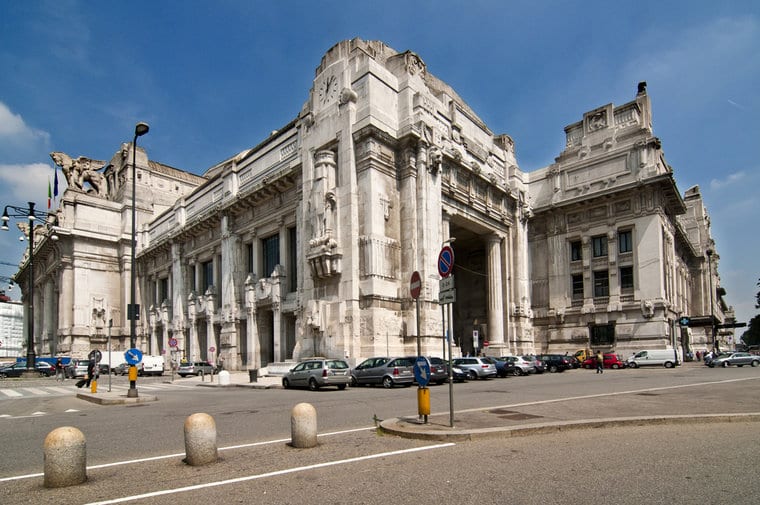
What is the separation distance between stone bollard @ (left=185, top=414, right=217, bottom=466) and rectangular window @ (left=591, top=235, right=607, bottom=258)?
158ft

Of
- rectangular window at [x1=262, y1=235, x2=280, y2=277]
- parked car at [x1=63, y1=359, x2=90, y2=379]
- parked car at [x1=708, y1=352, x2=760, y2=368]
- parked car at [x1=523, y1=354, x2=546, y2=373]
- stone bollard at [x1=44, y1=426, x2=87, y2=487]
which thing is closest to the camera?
stone bollard at [x1=44, y1=426, x2=87, y2=487]

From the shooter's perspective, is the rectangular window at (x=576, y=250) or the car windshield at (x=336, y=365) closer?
the car windshield at (x=336, y=365)

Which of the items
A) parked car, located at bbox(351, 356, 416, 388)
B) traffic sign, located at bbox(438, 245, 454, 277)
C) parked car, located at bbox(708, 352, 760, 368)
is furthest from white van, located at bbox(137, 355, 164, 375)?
parked car, located at bbox(708, 352, 760, 368)

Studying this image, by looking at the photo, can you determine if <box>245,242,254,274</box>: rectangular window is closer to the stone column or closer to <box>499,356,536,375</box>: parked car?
the stone column

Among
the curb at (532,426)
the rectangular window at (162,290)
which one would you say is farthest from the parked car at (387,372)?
the rectangular window at (162,290)

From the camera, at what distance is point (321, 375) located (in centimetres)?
2239

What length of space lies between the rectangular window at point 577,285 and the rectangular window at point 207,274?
113 feet

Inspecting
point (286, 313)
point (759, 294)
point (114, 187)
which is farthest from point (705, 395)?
point (759, 294)

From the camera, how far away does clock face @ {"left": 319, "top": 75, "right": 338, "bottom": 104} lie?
33938 millimetres

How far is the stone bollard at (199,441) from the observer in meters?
7.13

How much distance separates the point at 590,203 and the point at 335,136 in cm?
2916

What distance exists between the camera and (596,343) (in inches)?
1881

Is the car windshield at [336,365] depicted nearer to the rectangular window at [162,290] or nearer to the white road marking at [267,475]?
the white road marking at [267,475]

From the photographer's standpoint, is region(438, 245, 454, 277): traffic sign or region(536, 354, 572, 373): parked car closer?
region(438, 245, 454, 277): traffic sign
